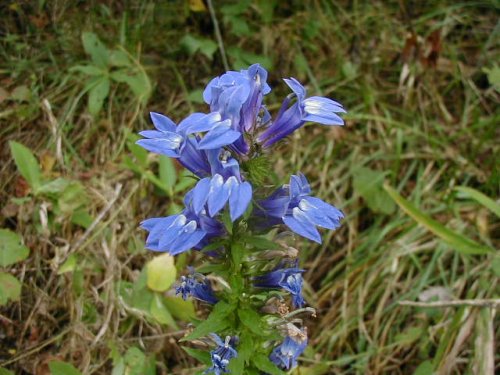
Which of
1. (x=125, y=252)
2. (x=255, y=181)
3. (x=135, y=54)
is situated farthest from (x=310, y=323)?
(x=135, y=54)

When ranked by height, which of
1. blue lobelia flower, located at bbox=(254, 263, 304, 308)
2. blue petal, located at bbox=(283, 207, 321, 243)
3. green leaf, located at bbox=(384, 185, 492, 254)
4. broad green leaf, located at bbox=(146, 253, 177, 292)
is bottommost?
broad green leaf, located at bbox=(146, 253, 177, 292)

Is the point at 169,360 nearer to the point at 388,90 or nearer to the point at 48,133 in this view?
the point at 48,133

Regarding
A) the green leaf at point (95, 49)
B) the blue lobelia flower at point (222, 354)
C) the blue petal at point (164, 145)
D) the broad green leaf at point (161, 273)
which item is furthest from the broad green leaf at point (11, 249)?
the blue petal at point (164, 145)

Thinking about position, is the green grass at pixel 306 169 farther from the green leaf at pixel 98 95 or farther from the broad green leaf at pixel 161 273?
the green leaf at pixel 98 95

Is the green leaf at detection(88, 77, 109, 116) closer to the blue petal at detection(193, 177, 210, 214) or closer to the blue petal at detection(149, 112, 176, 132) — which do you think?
the blue petal at detection(149, 112, 176, 132)

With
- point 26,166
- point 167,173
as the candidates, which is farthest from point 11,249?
point 167,173

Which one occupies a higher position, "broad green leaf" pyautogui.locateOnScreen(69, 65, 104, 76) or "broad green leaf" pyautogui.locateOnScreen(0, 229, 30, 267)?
"broad green leaf" pyautogui.locateOnScreen(69, 65, 104, 76)

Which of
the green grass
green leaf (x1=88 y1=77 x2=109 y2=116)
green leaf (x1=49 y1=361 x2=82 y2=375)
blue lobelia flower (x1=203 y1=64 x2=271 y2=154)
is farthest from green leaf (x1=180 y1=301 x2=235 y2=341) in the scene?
green leaf (x1=88 y1=77 x2=109 y2=116)
